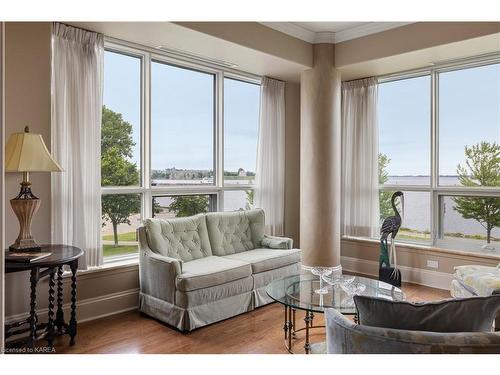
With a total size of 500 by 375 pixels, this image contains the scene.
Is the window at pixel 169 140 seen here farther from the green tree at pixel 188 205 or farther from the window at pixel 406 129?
the window at pixel 406 129

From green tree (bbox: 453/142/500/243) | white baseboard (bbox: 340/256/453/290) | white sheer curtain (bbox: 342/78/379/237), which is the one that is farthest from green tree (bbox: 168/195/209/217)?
green tree (bbox: 453/142/500/243)

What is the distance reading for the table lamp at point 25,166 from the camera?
8.75ft

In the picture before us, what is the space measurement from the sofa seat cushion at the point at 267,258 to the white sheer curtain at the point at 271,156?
1067 millimetres

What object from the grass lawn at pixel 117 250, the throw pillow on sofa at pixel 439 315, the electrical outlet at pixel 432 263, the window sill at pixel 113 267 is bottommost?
the electrical outlet at pixel 432 263

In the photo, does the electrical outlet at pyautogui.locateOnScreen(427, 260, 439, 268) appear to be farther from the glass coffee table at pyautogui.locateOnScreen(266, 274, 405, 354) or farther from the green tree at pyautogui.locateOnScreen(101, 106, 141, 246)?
the green tree at pyautogui.locateOnScreen(101, 106, 141, 246)

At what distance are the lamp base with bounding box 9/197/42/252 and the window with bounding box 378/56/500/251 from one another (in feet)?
13.8

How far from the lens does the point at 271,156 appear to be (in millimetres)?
5348

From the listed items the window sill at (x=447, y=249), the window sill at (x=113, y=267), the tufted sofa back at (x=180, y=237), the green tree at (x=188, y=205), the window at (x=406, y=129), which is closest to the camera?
the window sill at (x=113, y=267)

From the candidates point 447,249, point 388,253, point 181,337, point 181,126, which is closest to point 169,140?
point 181,126

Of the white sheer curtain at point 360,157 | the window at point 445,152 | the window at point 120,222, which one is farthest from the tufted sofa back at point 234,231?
the window at point 445,152

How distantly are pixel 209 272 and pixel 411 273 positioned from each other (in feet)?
9.42

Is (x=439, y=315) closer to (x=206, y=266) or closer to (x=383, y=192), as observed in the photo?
(x=206, y=266)
